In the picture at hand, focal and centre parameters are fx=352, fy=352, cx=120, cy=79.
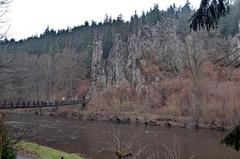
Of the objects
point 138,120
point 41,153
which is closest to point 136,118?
point 138,120

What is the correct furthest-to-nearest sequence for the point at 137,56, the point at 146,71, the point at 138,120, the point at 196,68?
the point at 137,56 → the point at 146,71 → the point at 196,68 → the point at 138,120

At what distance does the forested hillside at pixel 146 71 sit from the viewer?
59344 millimetres

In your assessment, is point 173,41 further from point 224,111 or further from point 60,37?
point 60,37

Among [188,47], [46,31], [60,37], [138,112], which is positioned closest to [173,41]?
[188,47]

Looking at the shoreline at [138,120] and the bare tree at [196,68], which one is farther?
the bare tree at [196,68]

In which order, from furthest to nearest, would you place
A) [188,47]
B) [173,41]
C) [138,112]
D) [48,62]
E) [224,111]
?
[48,62] → [173,41] → [188,47] → [138,112] → [224,111]

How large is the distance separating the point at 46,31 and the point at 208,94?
348 ft

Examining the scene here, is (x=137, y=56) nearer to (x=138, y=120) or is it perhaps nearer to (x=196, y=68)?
(x=196, y=68)

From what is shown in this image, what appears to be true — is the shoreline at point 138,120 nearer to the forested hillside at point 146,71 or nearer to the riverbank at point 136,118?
the riverbank at point 136,118

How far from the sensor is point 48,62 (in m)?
101

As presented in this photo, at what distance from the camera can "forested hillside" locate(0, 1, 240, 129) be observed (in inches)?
2336

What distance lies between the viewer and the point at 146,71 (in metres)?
81.5

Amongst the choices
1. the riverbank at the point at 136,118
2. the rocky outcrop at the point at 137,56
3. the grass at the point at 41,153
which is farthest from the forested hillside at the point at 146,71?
the grass at the point at 41,153

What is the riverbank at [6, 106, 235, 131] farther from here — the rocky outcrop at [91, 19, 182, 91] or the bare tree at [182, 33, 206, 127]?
the rocky outcrop at [91, 19, 182, 91]
